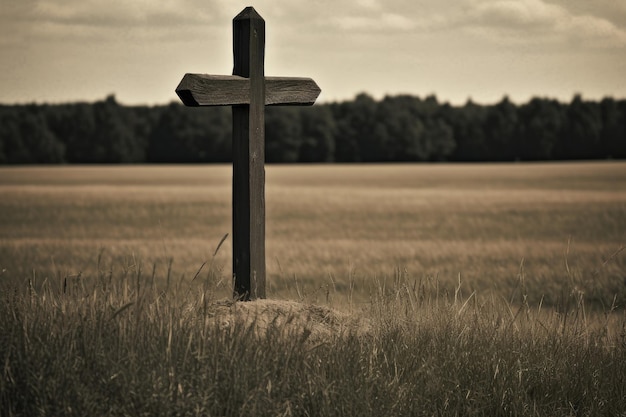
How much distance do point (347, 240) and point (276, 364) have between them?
54.9ft

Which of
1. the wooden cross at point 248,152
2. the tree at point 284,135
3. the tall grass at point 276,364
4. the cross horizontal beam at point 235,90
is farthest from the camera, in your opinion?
the tree at point 284,135

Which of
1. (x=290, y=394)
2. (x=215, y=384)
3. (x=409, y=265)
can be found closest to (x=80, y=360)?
(x=215, y=384)

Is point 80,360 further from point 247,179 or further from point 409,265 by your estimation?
point 409,265

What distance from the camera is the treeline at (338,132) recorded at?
4291 inches

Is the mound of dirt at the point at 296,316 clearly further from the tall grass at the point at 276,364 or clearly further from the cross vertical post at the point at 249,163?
the cross vertical post at the point at 249,163

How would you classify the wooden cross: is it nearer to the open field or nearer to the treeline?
the open field

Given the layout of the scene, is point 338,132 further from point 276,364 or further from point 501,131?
point 276,364

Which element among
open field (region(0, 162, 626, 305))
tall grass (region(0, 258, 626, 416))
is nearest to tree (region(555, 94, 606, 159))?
open field (region(0, 162, 626, 305))

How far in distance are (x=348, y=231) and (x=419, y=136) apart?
10201 centimetres

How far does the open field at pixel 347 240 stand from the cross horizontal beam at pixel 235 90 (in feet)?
4.13

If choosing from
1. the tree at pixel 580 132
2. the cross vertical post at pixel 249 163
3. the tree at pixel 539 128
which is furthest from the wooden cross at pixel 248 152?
the tree at pixel 539 128

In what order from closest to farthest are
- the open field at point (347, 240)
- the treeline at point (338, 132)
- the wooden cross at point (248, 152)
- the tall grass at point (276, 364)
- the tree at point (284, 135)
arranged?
1. the tall grass at point (276, 364)
2. the wooden cross at point (248, 152)
3. the open field at point (347, 240)
4. the treeline at point (338, 132)
5. the tree at point (284, 135)

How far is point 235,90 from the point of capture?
648 centimetres

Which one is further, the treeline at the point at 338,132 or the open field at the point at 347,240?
the treeline at the point at 338,132
